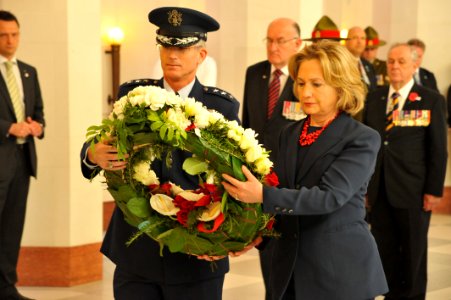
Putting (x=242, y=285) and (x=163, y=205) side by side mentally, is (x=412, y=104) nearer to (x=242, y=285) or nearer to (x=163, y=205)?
(x=242, y=285)

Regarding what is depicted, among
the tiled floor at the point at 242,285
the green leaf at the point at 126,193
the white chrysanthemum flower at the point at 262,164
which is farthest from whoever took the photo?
the tiled floor at the point at 242,285

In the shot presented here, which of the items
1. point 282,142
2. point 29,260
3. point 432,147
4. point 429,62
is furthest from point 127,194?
point 429,62

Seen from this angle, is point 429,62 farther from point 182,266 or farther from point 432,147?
point 182,266

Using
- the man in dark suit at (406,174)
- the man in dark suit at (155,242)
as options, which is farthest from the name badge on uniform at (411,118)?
the man in dark suit at (155,242)

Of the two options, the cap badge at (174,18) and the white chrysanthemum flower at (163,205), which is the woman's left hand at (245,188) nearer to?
the white chrysanthemum flower at (163,205)

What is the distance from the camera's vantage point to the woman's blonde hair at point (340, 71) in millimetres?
Result: 3219

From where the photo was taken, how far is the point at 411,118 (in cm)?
605

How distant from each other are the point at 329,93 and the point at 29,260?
403 cm

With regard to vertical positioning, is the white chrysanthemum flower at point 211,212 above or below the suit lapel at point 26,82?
below

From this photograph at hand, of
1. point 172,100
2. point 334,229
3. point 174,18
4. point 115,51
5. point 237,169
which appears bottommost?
point 334,229

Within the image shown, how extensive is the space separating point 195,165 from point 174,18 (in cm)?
74

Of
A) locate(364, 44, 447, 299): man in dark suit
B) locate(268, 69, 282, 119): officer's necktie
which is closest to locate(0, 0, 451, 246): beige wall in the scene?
locate(268, 69, 282, 119): officer's necktie

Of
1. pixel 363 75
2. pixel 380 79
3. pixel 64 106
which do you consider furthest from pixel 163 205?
pixel 380 79

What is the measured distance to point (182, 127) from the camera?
9.59ft
